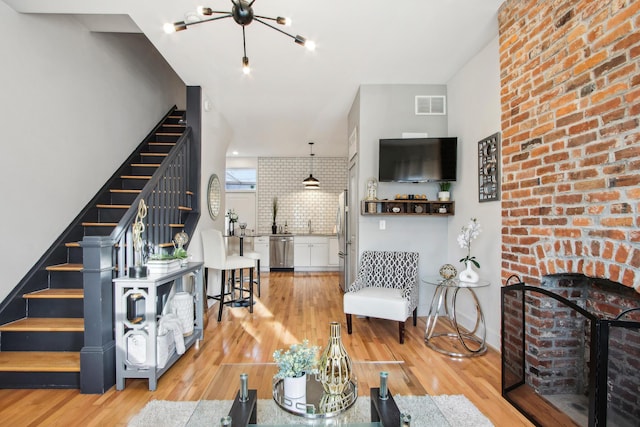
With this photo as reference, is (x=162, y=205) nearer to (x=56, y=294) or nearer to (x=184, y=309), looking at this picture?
(x=184, y=309)

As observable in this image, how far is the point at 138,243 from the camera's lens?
8.37 ft

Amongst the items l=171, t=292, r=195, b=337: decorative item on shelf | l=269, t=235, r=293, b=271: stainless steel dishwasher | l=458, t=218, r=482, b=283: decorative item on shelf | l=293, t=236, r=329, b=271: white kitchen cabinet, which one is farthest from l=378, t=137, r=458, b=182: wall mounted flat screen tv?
l=269, t=235, r=293, b=271: stainless steel dishwasher

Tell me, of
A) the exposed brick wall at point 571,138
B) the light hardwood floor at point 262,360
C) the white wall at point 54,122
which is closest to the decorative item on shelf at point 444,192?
the exposed brick wall at point 571,138

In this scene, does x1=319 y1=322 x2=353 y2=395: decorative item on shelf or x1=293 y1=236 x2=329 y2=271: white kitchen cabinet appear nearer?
x1=319 y1=322 x2=353 y2=395: decorative item on shelf

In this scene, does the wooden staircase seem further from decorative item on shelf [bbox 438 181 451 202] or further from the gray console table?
decorative item on shelf [bbox 438 181 451 202]

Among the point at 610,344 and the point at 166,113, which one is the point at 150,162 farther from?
the point at 610,344

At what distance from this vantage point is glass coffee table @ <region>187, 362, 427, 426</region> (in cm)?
137

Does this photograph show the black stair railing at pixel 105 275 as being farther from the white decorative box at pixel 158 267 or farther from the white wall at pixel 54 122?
the white wall at pixel 54 122

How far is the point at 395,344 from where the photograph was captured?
3195 mm

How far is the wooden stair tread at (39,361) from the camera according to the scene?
2.27m

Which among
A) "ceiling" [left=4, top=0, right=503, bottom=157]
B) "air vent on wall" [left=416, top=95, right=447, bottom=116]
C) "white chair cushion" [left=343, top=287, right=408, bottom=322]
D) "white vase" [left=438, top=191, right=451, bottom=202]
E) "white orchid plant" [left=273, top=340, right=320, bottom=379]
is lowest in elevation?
"white chair cushion" [left=343, top=287, right=408, bottom=322]

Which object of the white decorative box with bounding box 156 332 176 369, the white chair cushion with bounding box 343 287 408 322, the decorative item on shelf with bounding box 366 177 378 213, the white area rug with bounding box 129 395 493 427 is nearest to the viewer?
the white area rug with bounding box 129 395 493 427

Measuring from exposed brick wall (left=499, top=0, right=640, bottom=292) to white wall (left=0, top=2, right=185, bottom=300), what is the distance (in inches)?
158

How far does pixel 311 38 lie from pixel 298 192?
5.75m
